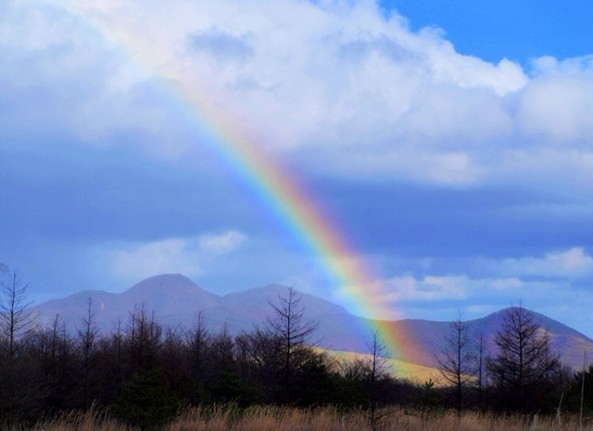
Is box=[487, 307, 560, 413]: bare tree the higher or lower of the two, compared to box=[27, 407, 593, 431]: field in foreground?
higher

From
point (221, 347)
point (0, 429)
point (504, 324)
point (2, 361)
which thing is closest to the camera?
point (0, 429)

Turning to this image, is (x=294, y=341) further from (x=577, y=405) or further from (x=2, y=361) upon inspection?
(x=2, y=361)

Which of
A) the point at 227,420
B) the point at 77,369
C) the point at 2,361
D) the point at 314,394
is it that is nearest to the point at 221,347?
the point at 77,369

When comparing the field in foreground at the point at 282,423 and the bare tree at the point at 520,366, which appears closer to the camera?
the field in foreground at the point at 282,423

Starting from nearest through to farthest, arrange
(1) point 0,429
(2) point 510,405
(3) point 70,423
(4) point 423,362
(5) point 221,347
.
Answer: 1. (1) point 0,429
2. (3) point 70,423
3. (2) point 510,405
4. (5) point 221,347
5. (4) point 423,362

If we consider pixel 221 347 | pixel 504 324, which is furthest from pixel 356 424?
pixel 221 347

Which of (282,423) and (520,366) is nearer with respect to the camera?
(282,423)

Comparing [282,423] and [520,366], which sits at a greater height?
[520,366]

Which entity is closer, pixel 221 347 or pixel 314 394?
pixel 314 394

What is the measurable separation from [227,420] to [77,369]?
2468cm

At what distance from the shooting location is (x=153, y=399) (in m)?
15.9

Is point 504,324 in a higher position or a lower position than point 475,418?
higher

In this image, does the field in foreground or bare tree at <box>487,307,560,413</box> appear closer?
the field in foreground

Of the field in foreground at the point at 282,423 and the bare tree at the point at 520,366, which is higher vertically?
the bare tree at the point at 520,366
